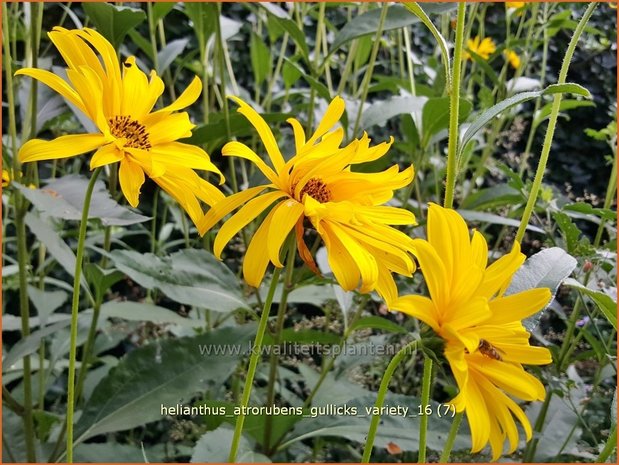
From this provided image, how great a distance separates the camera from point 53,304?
0.80 metres

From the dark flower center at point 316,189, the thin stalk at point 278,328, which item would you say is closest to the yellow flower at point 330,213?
the dark flower center at point 316,189

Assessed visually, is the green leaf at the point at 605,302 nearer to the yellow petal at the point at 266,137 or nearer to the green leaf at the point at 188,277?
the yellow petal at the point at 266,137

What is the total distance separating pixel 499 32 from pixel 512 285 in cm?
178

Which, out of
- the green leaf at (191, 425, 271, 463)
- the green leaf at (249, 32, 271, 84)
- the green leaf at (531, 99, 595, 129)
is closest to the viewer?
the green leaf at (191, 425, 271, 463)

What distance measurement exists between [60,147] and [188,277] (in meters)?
0.28

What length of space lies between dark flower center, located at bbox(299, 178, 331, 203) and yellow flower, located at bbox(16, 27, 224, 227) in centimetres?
5

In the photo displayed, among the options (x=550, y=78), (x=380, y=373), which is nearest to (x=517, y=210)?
(x=380, y=373)

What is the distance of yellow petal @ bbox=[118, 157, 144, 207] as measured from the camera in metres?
0.35

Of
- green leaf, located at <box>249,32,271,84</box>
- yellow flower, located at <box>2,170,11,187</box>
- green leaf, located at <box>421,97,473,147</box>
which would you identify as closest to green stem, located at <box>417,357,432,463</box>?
green leaf, located at <box>421,97,473,147</box>

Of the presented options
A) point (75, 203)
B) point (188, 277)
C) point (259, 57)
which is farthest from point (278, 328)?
point (259, 57)

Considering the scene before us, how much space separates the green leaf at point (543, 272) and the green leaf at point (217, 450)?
0.27m

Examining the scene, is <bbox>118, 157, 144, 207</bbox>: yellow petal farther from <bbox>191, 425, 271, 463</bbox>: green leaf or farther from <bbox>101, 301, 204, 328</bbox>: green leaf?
<bbox>101, 301, 204, 328</bbox>: green leaf

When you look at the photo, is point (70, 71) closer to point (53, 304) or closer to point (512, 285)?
point (512, 285)

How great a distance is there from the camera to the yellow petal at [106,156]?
0.32 meters
